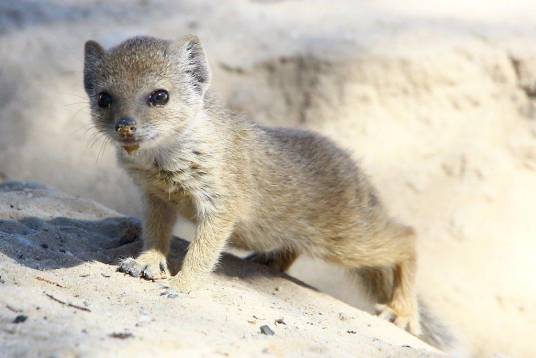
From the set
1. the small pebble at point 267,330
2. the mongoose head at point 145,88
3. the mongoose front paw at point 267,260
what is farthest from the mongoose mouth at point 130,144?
the mongoose front paw at point 267,260

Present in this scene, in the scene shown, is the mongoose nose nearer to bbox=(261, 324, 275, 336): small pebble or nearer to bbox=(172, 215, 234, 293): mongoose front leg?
bbox=(172, 215, 234, 293): mongoose front leg

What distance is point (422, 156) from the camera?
269 inches

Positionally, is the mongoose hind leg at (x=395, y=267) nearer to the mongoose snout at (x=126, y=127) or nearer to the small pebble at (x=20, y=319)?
the mongoose snout at (x=126, y=127)

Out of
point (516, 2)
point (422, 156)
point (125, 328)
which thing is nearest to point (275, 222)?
point (125, 328)

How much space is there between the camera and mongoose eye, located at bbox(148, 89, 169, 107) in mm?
3945

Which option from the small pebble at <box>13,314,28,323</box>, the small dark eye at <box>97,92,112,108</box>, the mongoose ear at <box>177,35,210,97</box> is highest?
the mongoose ear at <box>177,35,210,97</box>

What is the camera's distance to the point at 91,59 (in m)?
4.23

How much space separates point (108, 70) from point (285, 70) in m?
3.11

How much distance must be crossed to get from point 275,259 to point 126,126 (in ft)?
6.14

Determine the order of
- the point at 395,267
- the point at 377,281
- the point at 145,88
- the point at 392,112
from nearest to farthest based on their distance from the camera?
the point at 145,88 → the point at 395,267 → the point at 377,281 → the point at 392,112

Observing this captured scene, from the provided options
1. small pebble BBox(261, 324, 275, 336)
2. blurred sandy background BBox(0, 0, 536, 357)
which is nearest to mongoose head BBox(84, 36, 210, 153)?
small pebble BBox(261, 324, 275, 336)

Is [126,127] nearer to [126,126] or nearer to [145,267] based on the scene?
[126,126]

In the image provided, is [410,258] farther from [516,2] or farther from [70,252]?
[516,2]

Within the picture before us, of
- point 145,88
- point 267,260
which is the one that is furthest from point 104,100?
point 267,260
